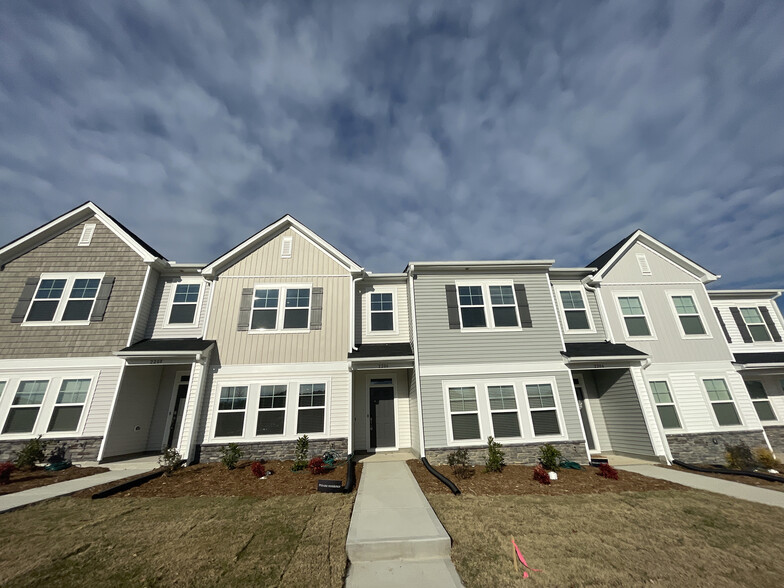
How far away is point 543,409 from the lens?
36.5ft

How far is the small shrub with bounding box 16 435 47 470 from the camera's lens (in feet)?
31.1

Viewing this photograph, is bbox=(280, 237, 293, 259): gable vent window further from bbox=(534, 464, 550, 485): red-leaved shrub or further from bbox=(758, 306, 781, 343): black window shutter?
bbox=(758, 306, 781, 343): black window shutter

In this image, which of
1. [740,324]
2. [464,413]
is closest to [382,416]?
[464,413]

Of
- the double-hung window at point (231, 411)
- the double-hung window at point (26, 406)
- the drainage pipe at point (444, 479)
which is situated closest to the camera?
the drainage pipe at point (444, 479)

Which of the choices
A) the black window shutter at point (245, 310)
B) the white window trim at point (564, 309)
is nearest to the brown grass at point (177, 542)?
the black window shutter at point (245, 310)

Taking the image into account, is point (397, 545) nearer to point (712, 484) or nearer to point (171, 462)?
point (171, 462)

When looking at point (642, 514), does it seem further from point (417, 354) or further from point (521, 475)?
point (417, 354)

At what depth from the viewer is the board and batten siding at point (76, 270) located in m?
11.1

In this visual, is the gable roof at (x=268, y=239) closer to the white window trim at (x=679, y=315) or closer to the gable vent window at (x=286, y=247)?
the gable vent window at (x=286, y=247)

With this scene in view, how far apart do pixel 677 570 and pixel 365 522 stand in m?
5.12

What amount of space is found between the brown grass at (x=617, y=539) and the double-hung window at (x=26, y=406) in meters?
13.8

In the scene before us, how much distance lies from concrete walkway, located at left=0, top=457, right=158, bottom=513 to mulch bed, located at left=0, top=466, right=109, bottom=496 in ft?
1.02

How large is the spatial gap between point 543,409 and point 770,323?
14899 millimetres

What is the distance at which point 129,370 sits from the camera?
36.9 ft
